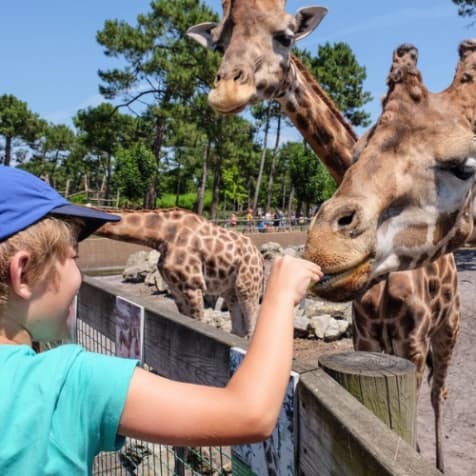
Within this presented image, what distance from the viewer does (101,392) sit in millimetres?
1135

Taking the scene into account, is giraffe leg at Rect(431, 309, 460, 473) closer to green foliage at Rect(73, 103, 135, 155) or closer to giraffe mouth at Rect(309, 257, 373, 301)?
giraffe mouth at Rect(309, 257, 373, 301)

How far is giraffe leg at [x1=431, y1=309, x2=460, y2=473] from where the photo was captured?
3.65m

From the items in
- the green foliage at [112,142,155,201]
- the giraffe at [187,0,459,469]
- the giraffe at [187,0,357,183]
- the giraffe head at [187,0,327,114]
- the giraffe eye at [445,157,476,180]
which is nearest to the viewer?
the giraffe eye at [445,157,476,180]

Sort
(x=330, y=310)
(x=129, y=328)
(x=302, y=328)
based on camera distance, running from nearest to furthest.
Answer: (x=129, y=328), (x=302, y=328), (x=330, y=310)

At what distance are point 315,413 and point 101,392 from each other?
1.89 feet

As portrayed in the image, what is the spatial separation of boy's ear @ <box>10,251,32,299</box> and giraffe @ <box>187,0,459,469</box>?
174cm

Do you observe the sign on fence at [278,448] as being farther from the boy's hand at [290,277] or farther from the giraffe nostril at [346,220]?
the giraffe nostril at [346,220]

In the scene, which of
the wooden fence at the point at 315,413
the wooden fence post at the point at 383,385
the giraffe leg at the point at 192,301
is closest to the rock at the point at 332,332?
the giraffe leg at the point at 192,301

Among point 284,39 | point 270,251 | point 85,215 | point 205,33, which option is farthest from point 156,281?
point 85,215

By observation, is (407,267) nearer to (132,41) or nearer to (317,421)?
(317,421)

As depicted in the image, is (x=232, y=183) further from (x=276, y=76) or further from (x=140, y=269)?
(x=276, y=76)

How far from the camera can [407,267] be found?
236 cm

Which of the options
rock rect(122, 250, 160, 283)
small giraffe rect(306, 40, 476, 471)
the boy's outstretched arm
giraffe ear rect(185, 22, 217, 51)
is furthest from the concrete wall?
the boy's outstretched arm

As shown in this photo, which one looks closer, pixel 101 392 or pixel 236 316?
pixel 101 392
